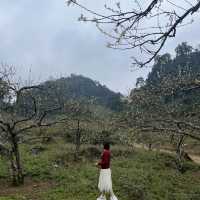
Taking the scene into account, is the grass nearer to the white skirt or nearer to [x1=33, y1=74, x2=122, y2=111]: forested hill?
the white skirt

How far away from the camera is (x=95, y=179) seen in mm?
19641

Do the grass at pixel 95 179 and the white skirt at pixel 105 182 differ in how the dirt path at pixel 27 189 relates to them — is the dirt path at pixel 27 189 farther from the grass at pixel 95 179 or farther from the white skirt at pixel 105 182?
the white skirt at pixel 105 182

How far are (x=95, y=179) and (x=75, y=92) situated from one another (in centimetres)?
4559

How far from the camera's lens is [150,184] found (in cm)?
1969

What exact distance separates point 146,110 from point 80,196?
18.0 ft

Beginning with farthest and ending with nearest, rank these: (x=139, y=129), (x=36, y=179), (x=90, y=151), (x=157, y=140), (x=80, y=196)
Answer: (x=157, y=140) → (x=90, y=151) → (x=36, y=179) → (x=80, y=196) → (x=139, y=129)

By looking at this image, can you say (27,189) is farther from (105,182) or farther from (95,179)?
(105,182)

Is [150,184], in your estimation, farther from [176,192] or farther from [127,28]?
[127,28]

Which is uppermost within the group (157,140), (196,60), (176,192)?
(196,60)

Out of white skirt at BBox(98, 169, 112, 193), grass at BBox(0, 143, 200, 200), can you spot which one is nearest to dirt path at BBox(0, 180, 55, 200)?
grass at BBox(0, 143, 200, 200)

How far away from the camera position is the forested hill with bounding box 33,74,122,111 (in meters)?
22.1

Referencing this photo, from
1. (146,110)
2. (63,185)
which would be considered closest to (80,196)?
(63,185)

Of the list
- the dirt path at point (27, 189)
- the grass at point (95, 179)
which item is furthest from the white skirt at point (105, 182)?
the dirt path at point (27, 189)

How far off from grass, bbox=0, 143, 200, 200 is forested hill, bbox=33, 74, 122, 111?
3054 millimetres
